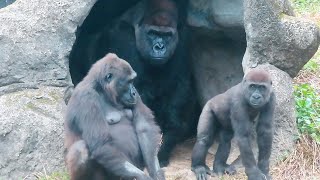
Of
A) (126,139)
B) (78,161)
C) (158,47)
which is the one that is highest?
(158,47)

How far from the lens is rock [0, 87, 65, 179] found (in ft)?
17.5

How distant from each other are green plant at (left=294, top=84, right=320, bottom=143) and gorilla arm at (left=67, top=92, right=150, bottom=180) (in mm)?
1776

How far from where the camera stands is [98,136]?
4.86 m

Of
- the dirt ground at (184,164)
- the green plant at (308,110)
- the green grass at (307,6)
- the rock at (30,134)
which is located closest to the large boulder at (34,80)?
the rock at (30,134)

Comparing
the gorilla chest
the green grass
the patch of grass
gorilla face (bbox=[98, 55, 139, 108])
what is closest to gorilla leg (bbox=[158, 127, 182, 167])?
the patch of grass

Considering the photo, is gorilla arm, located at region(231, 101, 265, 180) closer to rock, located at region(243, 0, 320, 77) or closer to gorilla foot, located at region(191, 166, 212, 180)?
gorilla foot, located at region(191, 166, 212, 180)

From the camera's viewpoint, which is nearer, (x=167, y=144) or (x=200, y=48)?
(x=167, y=144)

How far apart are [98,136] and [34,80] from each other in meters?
1.02

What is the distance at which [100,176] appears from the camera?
4961mm

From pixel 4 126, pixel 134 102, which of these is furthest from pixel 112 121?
pixel 4 126

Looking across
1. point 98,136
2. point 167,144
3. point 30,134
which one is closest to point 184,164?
point 167,144

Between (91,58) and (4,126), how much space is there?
1.94 metres

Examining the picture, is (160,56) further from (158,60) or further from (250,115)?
(250,115)

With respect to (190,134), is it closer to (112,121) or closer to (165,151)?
(165,151)
